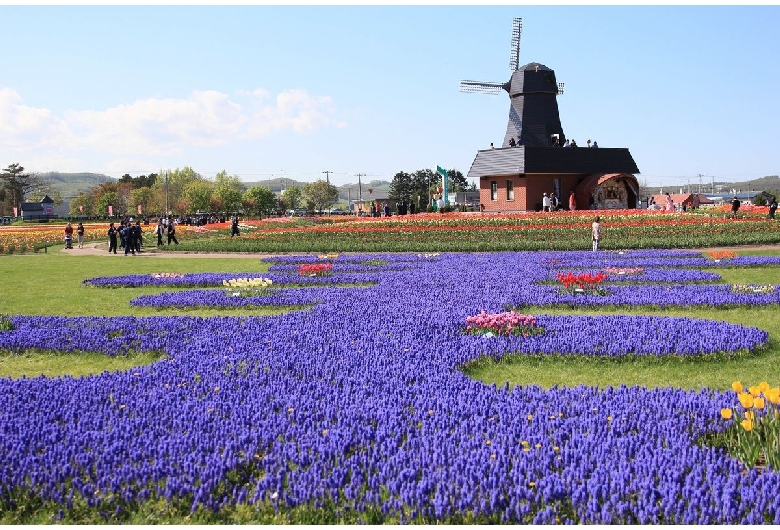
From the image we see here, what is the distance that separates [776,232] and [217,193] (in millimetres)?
99508

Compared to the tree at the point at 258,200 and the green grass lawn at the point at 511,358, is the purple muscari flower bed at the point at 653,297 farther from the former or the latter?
the tree at the point at 258,200

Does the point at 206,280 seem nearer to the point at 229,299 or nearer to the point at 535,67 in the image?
the point at 229,299

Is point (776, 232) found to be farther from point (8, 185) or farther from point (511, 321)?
point (8, 185)

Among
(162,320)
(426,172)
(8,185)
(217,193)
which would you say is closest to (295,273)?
(162,320)

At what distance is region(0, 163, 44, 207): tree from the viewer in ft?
463

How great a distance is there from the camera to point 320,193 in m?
139

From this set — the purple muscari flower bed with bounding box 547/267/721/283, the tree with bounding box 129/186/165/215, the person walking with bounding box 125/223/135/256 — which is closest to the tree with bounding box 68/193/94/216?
the tree with bounding box 129/186/165/215

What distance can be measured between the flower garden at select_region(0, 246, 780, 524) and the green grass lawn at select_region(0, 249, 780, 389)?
0.22 m

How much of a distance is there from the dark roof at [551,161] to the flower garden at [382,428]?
1724 inches

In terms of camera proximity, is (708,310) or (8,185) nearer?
(708,310)

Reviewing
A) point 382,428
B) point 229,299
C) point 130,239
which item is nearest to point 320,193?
point 130,239

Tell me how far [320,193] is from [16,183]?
195 feet

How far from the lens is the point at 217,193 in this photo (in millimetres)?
118625

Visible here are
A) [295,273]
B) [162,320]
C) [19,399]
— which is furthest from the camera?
[295,273]
